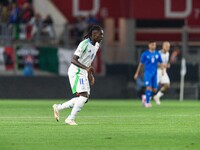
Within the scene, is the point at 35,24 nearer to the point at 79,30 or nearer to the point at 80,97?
the point at 79,30

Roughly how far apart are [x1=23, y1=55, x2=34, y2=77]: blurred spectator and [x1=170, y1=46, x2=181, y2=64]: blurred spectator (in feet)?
19.6

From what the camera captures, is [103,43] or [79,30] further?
[103,43]

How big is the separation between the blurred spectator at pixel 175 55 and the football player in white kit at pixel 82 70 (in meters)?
21.6

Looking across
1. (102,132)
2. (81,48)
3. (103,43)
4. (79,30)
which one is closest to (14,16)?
(79,30)

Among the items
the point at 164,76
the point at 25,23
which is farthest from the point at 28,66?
the point at 164,76

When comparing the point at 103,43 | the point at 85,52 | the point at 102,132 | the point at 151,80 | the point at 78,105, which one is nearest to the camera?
the point at 102,132

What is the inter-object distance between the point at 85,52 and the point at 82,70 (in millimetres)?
385

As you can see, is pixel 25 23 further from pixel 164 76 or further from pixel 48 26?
pixel 164 76

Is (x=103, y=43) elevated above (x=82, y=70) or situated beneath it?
situated beneath

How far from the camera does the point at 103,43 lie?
43000 mm

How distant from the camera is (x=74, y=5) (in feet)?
150

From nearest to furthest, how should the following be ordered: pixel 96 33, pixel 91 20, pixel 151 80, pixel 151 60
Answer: pixel 96 33
pixel 151 60
pixel 151 80
pixel 91 20

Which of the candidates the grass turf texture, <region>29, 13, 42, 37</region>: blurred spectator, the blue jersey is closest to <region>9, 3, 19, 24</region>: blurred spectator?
<region>29, 13, 42, 37</region>: blurred spectator

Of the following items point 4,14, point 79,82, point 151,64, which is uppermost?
point 79,82
